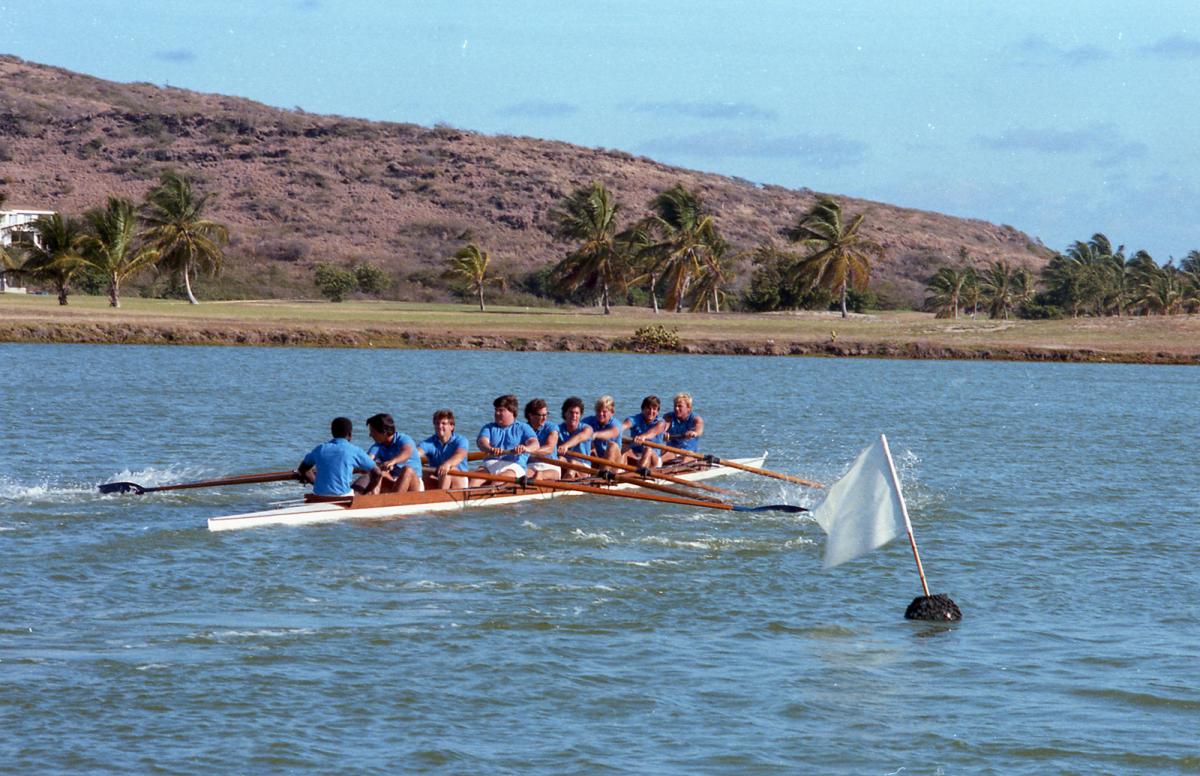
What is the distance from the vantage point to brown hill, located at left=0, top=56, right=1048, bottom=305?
4380 inches

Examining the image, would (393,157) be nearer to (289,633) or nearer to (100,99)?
(100,99)

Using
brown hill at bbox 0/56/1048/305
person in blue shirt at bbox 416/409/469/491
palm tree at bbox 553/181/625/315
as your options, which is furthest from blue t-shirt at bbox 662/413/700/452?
brown hill at bbox 0/56/1048/305

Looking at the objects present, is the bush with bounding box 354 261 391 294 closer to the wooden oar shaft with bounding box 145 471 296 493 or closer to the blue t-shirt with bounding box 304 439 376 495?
the wooden oar shaft with bounding box 145 471 296 493

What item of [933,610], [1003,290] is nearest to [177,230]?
[1003,290]

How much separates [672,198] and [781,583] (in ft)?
200

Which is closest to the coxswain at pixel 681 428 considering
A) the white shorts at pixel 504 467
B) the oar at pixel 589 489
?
the oar at pixel 589 489

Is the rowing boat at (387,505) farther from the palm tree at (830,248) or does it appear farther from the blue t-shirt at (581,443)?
the palm tree at (830,248)

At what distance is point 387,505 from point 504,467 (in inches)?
86.3

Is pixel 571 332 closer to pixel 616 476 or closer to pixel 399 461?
pixel 616 476

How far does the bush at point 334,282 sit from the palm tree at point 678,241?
868 inches

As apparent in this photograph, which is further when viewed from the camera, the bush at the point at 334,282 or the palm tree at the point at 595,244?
the bush at the point at 334,282

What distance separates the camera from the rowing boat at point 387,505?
1664 centimetres

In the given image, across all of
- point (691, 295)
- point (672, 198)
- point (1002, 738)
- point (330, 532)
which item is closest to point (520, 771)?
point (1002, 738)

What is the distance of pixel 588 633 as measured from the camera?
12.5 meters
